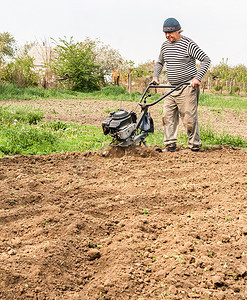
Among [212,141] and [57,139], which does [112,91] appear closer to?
[212,141]

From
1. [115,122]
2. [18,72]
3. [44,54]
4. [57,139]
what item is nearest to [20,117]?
[57,139]

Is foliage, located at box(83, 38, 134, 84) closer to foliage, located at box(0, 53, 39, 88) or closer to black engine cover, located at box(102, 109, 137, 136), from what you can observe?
foliage, located at box(0, 53, 39, 88)

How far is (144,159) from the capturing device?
529cm

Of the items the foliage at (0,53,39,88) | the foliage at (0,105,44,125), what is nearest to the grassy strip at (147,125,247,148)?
the foliage at (0,105,44,125)

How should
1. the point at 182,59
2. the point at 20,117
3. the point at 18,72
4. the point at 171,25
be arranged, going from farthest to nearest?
the point at 18,72 < the point at 20,117 < the point at 182,59 < the point at 171,25

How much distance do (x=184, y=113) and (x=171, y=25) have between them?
138cm

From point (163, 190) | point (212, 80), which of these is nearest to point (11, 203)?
point (163, 190)

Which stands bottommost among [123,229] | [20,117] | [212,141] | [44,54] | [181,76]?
[123,229]

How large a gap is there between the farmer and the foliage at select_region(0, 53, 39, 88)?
15094mm

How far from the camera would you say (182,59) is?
5547 mm

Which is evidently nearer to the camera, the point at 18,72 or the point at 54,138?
the point at 54,138

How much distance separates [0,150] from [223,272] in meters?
4.39

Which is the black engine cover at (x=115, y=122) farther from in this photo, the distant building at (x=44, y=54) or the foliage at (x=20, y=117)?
the distant building at (x=44, y=54)

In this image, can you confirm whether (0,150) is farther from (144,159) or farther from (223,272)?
(223,272)
